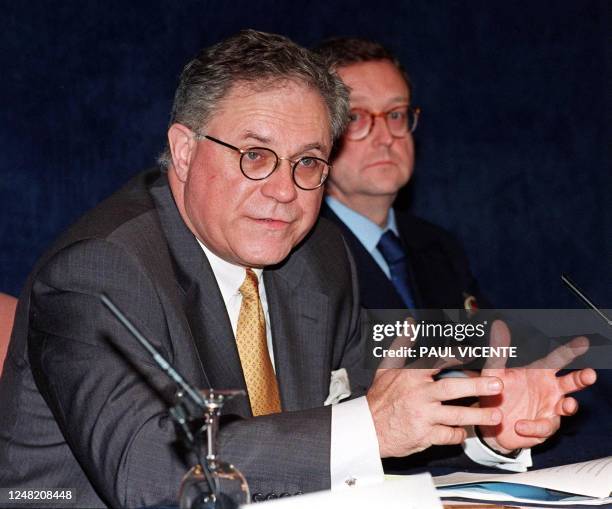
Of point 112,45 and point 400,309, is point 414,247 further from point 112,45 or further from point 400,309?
point 112,45

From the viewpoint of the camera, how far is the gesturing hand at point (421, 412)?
5.02 ft

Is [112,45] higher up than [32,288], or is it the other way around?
[112,45]

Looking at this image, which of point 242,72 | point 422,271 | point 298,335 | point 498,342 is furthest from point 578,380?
point 422,271

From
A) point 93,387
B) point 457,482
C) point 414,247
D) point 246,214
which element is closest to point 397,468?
point 457,482

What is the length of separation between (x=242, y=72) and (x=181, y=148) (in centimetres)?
21

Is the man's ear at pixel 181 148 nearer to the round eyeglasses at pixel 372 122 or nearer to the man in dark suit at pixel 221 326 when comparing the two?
the man in dark suit at pixel 221 326

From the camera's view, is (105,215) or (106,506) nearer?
(106,506)

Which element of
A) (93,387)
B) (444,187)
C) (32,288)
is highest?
(444,187)

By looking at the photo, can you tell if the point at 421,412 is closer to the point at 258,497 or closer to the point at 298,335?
the point at 258,497

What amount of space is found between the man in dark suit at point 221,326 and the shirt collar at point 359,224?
2.70 ft

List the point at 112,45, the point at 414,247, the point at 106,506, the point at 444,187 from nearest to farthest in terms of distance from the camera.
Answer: the point at 106,506 < the point at 112,45 < the point at 414,247 < the point at 444,187

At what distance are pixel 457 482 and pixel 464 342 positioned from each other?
142 centimetres

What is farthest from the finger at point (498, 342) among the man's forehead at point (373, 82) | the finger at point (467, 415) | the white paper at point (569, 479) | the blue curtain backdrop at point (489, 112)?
the blue curtain backdrop at point (489, 112)

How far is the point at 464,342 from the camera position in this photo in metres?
3.05
